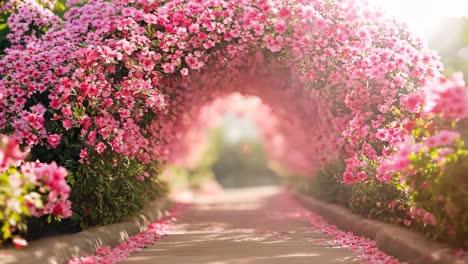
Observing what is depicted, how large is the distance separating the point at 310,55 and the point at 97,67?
11.0 ft

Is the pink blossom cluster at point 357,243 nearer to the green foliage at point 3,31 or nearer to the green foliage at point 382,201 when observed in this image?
the green foliage at point 382,201

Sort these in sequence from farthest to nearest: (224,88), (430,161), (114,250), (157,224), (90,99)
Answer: (224,88)
(157,224)
(90,99)
(114,250)
(430,161)

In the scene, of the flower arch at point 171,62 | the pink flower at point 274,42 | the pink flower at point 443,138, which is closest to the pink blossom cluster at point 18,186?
the flower arch at point 171,62

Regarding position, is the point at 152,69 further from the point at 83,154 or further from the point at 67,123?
the point at 83,154

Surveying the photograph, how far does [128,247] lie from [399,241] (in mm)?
3443

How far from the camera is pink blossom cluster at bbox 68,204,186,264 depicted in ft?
23.0

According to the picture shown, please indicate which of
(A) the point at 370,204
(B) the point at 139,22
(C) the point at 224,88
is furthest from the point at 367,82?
(C) the point at 224,88

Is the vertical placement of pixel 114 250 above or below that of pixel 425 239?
below

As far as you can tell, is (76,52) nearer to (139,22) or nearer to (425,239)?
(139,22)

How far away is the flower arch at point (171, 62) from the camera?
8.79 metres

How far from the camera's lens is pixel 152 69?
9.57m

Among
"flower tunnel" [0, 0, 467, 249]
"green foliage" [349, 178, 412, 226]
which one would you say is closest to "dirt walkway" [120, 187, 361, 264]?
"green foliage" [349, 178, 412, 226]

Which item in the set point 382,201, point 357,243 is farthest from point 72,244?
point 382,201

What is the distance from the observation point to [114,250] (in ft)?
26.4
